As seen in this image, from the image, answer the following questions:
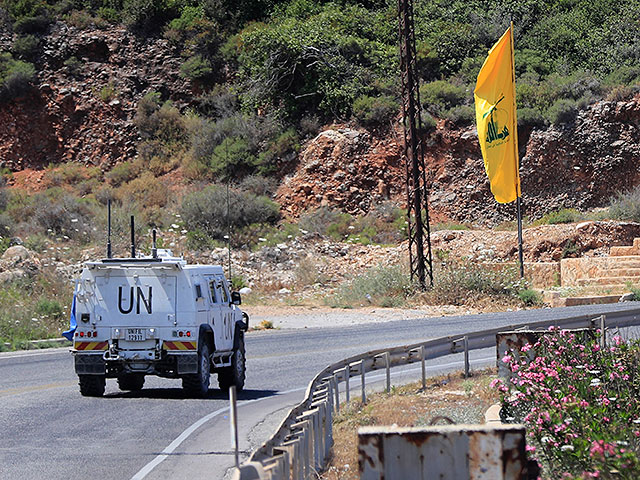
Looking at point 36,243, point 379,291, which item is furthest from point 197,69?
point 379,291

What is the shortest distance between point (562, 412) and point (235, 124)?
44706mm

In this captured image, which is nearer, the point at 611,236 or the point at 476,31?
the point at 611,236

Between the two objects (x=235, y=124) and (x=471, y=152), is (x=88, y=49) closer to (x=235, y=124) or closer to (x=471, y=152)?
(x=235, y=124)

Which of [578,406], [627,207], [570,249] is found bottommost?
[578,406]

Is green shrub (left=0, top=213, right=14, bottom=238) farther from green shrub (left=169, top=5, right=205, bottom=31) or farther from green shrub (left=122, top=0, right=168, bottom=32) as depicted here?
green shrub (left=169, top=5, right=205, bottom=31)

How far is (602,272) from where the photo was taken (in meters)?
32.8

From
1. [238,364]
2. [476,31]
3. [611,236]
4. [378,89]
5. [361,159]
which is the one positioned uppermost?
[476,31]

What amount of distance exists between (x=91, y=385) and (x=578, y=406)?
32.9ft

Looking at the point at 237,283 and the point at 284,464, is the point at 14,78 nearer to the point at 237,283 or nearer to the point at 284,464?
the point at 237,283

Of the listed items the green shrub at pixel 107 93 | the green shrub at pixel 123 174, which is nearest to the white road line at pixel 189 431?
the green shrub at pixel 123 174

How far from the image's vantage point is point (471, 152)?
45.3 meters

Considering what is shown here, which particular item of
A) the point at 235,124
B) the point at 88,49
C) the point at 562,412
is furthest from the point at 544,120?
the point at 562,412

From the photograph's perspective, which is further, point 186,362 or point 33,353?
point 33,353

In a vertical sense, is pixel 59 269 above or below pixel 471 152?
below
